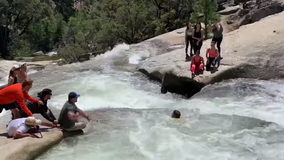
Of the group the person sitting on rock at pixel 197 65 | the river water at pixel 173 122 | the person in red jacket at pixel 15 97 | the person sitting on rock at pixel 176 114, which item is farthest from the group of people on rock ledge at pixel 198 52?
the person in red jacket at pixel 15 97

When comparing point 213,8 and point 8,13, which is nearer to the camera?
point 213,8

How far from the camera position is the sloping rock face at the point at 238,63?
12.0 meters

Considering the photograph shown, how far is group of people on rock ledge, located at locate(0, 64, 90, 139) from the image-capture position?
7145mm

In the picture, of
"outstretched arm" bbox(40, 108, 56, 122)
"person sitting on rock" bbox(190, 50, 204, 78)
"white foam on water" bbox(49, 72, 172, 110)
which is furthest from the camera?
"person sitting on rock" bbox(190, 50, 204, 78)

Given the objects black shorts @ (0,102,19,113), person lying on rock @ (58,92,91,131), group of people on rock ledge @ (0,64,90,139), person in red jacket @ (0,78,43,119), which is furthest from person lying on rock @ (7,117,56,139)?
person lying on rock @ (58,92,91,131)

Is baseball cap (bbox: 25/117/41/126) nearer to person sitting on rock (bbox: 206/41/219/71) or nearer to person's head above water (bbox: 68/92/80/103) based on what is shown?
person's head above water (bbox: 68/92/80/103)

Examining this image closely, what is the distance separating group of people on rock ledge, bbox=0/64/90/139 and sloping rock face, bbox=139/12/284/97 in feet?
17.2

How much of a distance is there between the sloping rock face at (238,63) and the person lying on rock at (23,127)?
6200 mm

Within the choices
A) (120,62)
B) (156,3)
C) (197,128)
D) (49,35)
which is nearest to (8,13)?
(49,35)

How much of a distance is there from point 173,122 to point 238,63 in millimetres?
4359

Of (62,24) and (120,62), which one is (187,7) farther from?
(62,24)

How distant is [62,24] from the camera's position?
46.8m

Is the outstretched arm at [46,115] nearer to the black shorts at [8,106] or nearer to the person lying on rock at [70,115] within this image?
the person lying on rock at [70,115]

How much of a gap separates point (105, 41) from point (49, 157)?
17.8 meters
